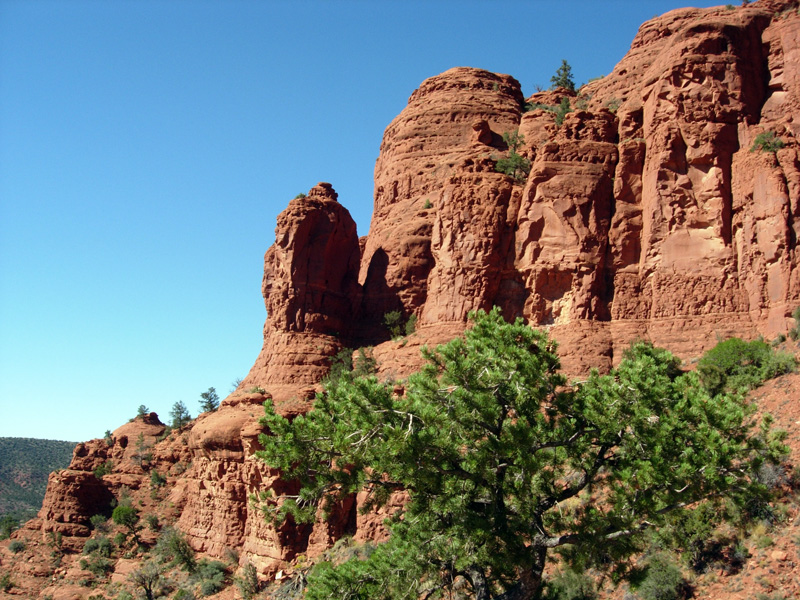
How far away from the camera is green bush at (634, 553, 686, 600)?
780 inches

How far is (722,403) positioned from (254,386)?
25.7 meters

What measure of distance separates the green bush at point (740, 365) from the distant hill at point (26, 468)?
6617 cm

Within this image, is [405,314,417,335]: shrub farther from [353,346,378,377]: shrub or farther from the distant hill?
the distant hill

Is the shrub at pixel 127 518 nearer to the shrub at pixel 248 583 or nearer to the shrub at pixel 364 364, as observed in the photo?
the shrub at pixel 248 583

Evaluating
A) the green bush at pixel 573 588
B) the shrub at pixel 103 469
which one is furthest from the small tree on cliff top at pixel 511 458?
the shrub at pixel 103 469

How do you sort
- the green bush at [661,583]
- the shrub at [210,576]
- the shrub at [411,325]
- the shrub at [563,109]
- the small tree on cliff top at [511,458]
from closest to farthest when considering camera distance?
the small tree on cliff top at [511,458], the green bush at [661,583], the shrub at [210,576], the shrub at [411,325], the shrub at [563,109]

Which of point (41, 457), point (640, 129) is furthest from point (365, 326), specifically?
point (41, 457)

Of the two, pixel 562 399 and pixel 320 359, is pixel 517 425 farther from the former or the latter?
pixel 320 359

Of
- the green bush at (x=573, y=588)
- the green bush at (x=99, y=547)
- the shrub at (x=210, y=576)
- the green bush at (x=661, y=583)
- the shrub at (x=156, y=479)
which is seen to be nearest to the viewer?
the green bush at (x=661, y=583)

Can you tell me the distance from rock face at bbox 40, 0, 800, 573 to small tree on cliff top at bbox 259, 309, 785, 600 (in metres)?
12.5

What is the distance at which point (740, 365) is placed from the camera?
27859mm

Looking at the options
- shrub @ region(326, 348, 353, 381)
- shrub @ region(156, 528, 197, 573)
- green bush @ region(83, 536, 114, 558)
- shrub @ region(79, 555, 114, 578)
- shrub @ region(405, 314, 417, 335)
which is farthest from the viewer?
green bush @ region(83, 536, 114, 558)

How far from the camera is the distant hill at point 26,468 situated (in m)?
84.5

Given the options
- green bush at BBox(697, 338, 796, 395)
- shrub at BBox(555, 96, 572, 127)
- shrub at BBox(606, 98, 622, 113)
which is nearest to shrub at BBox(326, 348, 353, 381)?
shrub at BBox(555, 96, 572, 127)
